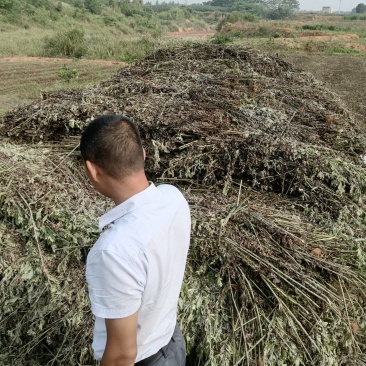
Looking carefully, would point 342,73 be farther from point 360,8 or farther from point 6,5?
point 360,8

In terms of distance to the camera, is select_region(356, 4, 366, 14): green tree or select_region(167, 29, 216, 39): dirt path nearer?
select_region(167, 29, 216, 39): dirt path

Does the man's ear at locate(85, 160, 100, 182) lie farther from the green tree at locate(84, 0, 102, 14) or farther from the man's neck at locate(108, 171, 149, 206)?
the green tree at locate(84, 0, 102, 14)

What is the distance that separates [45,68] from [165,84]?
11021 millimetres

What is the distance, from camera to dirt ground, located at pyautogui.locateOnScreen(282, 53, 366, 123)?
32.7ft

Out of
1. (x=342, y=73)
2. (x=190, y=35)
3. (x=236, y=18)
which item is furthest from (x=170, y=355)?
(x=236, y=18)

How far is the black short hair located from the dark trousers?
0.76 metres

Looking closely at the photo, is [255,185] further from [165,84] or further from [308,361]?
[165,84]

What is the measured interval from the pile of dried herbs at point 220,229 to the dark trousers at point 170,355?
483 millimetres

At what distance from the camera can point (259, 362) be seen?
2105 millimetres

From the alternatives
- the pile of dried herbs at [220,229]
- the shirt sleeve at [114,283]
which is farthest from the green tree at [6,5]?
the shirt sleeve at [114,283]

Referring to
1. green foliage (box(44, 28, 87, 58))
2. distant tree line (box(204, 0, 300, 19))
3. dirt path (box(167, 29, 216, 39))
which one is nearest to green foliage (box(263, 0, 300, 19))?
distant tree line (box(204, 0, 300, 19))

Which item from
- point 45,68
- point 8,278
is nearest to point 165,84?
point 8,278

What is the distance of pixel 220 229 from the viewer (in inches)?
95.2

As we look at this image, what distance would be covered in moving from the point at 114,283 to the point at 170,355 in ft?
2.08
